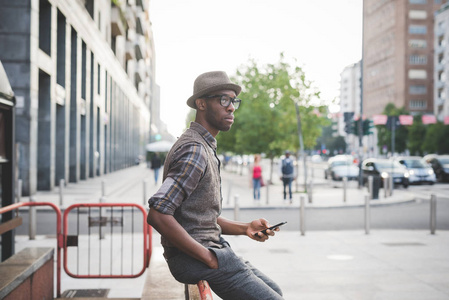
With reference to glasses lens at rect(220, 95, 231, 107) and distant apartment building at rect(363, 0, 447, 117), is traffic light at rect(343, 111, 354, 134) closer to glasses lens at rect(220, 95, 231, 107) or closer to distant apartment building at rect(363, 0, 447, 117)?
glasses lens at rect(220, 95, 231, 107)

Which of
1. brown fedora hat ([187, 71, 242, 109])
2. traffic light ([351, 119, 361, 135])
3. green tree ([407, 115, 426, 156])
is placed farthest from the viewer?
green tree ([407, 115, 426, 156])

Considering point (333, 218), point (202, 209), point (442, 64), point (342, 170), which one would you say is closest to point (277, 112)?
point (342, 170)

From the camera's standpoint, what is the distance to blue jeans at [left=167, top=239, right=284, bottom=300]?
2.32m

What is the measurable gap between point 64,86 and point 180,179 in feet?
73.4

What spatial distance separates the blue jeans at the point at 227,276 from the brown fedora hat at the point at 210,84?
791 millimetres

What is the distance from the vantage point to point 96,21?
3122cm

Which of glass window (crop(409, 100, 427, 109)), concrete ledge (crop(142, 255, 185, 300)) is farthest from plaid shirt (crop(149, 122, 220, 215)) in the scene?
glass window (crop(409, 100, 427, 109))

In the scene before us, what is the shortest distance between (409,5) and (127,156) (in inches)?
2772

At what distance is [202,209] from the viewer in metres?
2.38

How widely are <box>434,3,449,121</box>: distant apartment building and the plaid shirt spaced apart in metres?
77.9

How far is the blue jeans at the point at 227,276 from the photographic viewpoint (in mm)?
2320

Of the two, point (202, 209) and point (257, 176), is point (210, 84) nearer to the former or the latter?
point (202, 209)

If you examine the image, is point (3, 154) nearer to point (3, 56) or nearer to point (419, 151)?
point (3, 56)

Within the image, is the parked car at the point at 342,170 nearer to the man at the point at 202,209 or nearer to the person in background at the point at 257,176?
the person in background at the point at 257,176
